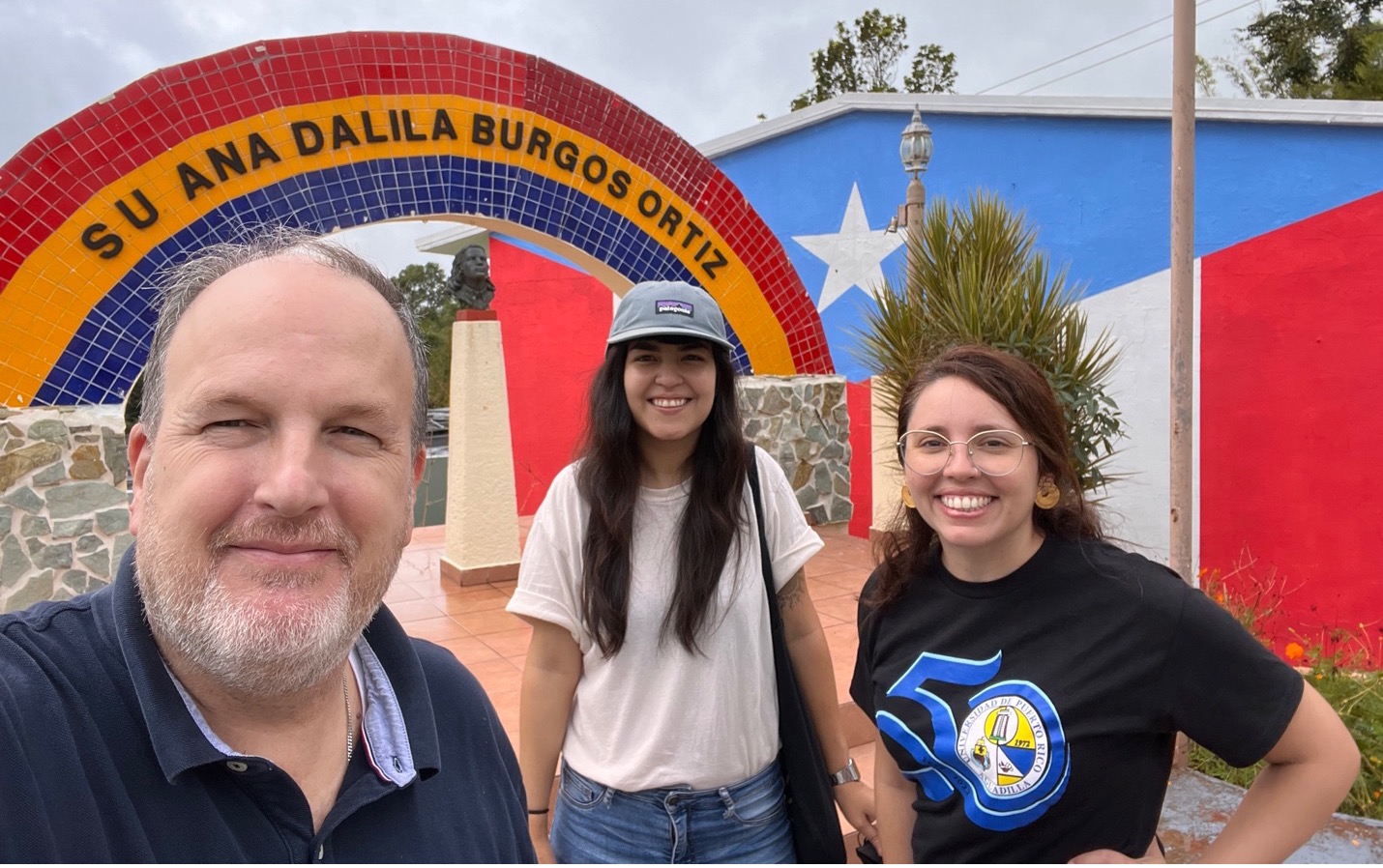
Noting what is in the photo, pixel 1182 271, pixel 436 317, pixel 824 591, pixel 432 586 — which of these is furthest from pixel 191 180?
pixel 436 317

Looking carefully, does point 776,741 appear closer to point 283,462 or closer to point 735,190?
point 283,462

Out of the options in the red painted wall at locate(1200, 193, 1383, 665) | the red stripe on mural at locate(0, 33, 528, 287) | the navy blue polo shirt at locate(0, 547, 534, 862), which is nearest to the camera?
the navy blue polo shirt at locate(0, 547, 534, 862)

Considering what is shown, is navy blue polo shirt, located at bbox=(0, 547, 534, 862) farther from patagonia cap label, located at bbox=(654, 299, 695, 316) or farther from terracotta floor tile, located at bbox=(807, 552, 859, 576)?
terracotta floor tile, located at bbox=(807, 552, 859, 576)

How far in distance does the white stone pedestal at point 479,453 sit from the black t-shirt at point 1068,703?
4.72 meters

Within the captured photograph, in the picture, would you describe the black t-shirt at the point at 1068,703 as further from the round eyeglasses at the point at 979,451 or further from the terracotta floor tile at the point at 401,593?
the terracotta floor tile at the point at 401,593

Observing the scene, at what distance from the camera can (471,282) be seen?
6078 mm

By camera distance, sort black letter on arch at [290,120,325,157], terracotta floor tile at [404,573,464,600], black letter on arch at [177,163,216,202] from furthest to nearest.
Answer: terracotta floor tile at [404,573,464,600] < black letter on arch at [290,120,325,157] < black letter on arch at [177,163,216,202]

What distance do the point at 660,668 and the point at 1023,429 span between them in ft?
2.91

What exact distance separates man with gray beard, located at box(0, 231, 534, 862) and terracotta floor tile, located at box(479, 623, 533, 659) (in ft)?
11.5

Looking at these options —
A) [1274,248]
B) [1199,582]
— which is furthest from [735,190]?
[1199,582]

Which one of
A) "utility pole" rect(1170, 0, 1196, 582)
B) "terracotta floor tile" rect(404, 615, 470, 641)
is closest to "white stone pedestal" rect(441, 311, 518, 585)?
"terracotta floor tile" rect(404, 615, 470, 641)

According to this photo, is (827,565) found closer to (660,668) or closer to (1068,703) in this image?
(660,668)

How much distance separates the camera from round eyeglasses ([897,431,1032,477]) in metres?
1.66

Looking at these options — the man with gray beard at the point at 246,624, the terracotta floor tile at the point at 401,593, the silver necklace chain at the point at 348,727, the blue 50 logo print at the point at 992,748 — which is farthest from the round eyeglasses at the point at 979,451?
the terracotta floor tile at the point at 401,593
